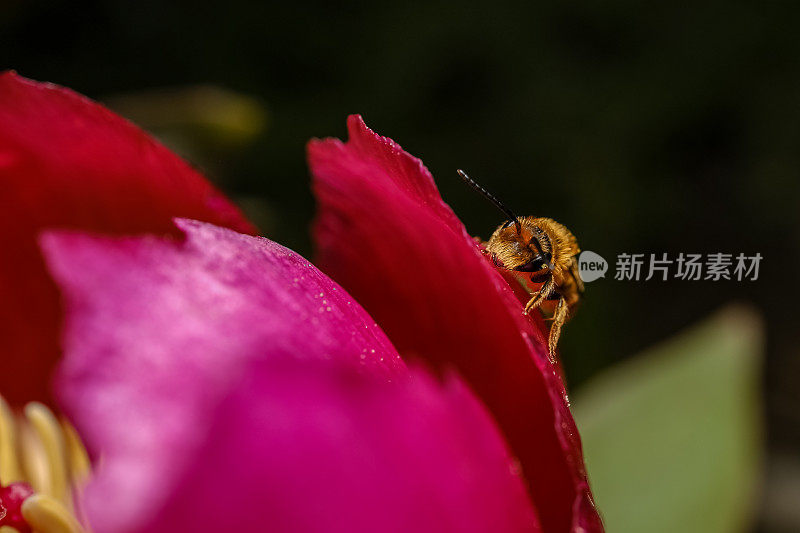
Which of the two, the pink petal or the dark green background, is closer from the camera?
the pink petal

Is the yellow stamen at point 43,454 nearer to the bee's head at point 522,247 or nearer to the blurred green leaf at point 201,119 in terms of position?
the bee's head at point 522,247

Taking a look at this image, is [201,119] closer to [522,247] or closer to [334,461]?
[522,247]

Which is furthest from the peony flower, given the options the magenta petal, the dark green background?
the dark green background

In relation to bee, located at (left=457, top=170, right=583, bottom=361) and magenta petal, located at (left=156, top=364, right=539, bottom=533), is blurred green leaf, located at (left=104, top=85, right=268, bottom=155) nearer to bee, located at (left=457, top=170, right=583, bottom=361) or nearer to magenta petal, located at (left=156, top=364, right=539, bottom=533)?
bee, located at (left=457, top=170, right=583, bottom=361)

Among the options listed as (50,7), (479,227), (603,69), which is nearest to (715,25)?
(603,69)

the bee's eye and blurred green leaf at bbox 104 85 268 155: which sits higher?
the bee's eye

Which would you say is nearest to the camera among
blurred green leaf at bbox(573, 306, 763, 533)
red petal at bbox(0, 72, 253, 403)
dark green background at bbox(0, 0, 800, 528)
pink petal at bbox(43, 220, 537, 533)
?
pink petal at bbox(43, 220, 537, 533)

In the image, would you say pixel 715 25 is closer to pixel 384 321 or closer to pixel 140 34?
pixel 140 34
